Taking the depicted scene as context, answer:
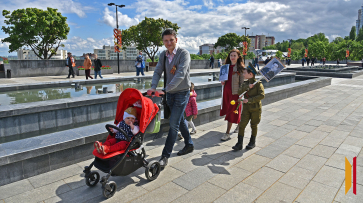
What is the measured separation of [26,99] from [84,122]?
125 inches

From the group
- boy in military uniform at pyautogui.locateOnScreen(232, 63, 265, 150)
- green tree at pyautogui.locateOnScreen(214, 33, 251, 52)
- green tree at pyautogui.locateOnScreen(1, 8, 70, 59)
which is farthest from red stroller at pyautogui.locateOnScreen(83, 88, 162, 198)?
green tree at pyautogui.locateOnScreen(214, 33, 251, 52)

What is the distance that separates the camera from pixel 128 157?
3.36 m

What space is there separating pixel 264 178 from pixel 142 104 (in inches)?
82.6

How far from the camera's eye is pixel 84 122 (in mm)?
6840

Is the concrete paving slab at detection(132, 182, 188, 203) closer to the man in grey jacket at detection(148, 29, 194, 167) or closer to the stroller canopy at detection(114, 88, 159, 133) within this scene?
the man in grey jacket at detection(148, 29, 194, 167)

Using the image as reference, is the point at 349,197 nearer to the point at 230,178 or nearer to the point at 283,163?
the point at 283,163

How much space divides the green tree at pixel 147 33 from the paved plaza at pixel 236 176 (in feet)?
112

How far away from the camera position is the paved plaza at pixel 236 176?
3.20 metres

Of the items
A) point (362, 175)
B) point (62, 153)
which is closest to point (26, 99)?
point (62, 153)

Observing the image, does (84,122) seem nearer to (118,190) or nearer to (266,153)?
(118,190)

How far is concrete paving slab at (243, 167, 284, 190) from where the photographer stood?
3.53 meters

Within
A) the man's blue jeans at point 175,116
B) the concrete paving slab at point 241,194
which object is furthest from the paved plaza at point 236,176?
the man's blue jeans at point 175,116

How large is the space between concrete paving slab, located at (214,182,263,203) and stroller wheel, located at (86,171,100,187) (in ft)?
5.29

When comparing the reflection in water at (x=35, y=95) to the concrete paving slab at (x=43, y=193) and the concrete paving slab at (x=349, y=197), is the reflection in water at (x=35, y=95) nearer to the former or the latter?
the concrete paving slab at (x=43, y=193)
